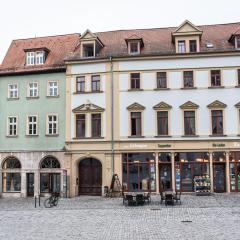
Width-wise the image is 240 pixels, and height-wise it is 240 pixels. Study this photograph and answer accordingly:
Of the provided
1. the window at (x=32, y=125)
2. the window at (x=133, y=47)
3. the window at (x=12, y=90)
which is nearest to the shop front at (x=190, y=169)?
the window at (x=133, y=47)

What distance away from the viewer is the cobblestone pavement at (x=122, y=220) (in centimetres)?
1756

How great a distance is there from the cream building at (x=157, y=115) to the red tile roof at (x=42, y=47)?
2.42 metres

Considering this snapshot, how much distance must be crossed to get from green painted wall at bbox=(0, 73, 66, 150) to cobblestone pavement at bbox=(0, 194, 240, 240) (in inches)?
287

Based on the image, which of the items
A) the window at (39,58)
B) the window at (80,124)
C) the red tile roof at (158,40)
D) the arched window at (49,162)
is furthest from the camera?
the window at (39,58)

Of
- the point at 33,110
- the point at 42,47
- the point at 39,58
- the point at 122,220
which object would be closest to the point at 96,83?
the point at 33,110

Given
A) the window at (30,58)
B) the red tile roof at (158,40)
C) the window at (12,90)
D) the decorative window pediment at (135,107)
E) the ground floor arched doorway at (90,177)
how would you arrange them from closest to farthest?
1. the decorative window pediment at (135,107)
2. the ground floor arched doorway at (90,177)
3. the red tile roof at (158,40)
4. the window at (12,90)
5. the window at (30,58)

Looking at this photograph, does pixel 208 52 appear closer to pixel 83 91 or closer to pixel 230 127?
pixel 230 127

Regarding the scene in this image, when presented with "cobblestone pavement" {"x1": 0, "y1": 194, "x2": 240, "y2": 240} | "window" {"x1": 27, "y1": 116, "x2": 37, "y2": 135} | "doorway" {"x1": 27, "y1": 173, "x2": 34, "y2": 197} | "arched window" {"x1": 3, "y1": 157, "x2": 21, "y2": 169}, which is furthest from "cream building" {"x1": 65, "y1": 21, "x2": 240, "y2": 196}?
"arched window" {"x1": 3, "y1": 157, "x2": 21, "y2": 169}

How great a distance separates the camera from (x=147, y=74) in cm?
3541

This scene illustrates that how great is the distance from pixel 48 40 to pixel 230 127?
19.9 m

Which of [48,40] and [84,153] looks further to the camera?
[48,40]

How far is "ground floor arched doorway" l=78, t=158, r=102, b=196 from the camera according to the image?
35562 mm

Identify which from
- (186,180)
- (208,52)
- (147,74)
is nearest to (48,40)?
(147,74)

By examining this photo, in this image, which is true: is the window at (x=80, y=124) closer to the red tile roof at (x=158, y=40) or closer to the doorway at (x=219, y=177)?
the red tile roof at (x=158, y=40)
